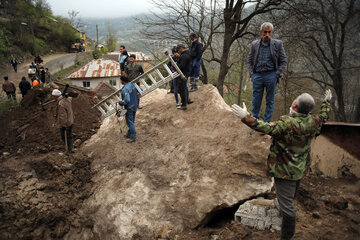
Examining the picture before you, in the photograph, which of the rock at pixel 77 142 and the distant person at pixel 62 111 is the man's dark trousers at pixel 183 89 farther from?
the rock at pixel 77 142

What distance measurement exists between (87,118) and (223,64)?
26.3ft

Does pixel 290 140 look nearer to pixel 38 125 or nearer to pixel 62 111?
pixel 62 111

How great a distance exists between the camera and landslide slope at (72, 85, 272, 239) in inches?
153

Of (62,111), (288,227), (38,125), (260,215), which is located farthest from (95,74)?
(288,227)

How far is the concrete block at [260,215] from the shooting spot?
10.9 feet

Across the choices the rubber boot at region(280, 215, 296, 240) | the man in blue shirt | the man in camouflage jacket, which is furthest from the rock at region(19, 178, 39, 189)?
the rubber boot at region(280, 215, 296, 240)

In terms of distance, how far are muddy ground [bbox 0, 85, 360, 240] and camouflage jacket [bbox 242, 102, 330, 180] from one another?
104cm

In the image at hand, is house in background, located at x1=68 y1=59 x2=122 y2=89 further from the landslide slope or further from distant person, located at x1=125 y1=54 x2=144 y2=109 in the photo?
the landslide slope

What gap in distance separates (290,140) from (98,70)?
28306 mm

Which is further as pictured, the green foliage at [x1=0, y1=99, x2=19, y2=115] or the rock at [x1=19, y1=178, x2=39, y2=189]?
the green foliage at [x1=0, y1=99, x2=19, y2=115]

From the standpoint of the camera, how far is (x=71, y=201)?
15.5 ft

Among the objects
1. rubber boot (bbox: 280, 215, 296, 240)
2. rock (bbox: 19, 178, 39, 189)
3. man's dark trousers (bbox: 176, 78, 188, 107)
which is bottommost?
rock (bbox: 19, 178, 39, 189)

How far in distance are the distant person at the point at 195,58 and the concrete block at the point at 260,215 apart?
4546 mm

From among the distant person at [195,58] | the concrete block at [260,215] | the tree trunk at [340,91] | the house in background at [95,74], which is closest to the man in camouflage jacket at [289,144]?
the concrete block at [260,215]
